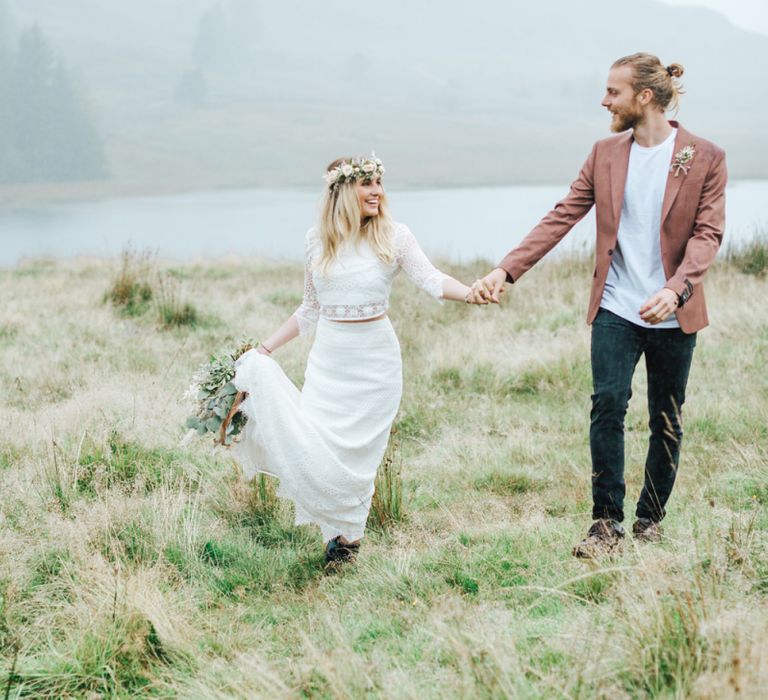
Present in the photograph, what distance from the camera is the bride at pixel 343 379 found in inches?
165

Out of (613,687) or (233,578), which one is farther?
(233,578)

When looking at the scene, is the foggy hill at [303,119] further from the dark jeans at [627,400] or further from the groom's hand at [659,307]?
the groom's hand at [659,307]

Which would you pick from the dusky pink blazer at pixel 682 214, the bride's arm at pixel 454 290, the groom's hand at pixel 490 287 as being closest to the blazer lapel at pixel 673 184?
the dusky pink blazer at pixel 682 214

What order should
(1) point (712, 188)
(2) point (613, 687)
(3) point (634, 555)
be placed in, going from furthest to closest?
(1) point (712, 188), (3) point (634, 555), (2) point (613, 687)

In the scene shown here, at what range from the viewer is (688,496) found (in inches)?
190

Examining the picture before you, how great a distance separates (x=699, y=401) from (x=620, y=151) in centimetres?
354

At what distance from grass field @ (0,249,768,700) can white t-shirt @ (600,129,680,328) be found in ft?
3.37

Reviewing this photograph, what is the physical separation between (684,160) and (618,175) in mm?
305

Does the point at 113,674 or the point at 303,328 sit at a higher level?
the point at 303,328

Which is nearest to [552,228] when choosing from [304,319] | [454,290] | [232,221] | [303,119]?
[454,290]

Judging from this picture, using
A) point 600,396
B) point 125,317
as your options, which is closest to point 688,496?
point 600,396

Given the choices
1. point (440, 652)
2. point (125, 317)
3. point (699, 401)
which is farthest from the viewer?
point (125, 317)

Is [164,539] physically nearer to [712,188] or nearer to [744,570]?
[744,570]

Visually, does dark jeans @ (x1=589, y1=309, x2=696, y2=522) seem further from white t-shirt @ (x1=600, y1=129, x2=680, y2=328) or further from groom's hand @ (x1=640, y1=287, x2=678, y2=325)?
groom's hand @ (x1=640, y1=287, x2=678, y2=325)
